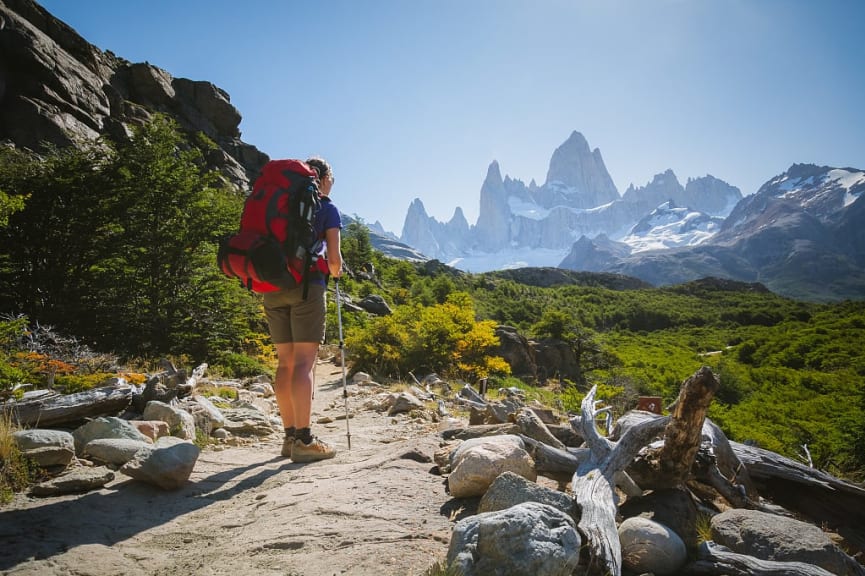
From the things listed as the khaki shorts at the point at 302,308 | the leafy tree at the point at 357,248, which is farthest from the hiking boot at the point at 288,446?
the leafy tree at the point at 357,248

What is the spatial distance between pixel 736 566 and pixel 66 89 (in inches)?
1350

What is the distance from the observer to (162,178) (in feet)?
31.2

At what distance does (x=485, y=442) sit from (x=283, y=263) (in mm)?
2065

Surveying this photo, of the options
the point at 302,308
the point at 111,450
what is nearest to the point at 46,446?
the point at 111,450

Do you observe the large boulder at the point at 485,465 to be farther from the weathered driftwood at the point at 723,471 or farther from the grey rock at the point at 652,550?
the weathered driftwood at the point at 723,471

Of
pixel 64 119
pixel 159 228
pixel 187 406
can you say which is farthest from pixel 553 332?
pixel 64 119

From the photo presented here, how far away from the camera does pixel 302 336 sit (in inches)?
143

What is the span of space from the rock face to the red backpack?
1573 cm

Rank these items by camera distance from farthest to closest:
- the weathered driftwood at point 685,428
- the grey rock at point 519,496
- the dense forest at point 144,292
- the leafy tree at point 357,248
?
the leafy tree at point 357,248
the dense forest at point 144,292
the weathered driftwood at point 685,428
the grey rock at point 519,496

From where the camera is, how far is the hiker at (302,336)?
3613 millimetres

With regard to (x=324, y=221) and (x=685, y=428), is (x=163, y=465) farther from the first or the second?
(x=685, y=428)

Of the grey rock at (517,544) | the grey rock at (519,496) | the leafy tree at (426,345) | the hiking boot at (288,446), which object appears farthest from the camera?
the leafy tree at (426,345)

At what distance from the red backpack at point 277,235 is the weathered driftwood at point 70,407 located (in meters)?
2.14

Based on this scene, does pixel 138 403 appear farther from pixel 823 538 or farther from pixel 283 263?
pixel 823 538
